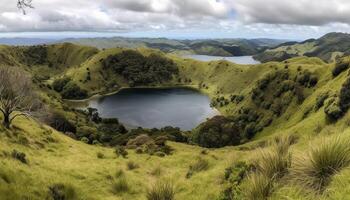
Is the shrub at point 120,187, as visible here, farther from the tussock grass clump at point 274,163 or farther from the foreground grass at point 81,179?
the tussock grass clump at point 274,163

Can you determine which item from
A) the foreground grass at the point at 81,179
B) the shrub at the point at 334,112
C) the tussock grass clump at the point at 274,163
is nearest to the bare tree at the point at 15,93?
the foreground grass at the point at 81,179

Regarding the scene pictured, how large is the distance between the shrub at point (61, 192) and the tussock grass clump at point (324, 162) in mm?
9091

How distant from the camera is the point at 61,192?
1408 centimetres

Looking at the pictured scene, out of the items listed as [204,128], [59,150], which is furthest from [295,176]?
[204,128]

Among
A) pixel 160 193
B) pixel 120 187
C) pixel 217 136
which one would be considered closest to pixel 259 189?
pixel 160 193

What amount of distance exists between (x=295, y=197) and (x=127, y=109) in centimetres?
17225

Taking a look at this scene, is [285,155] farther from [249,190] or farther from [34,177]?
[34,177]

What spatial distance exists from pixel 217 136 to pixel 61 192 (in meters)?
82.5

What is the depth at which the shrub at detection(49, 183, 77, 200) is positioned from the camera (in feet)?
45.6

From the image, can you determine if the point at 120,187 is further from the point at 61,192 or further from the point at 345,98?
the point at 345,98

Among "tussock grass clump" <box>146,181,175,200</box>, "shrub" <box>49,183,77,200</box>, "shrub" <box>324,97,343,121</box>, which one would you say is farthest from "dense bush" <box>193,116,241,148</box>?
"tussock grass clump" <box>146,181,175,200</box>

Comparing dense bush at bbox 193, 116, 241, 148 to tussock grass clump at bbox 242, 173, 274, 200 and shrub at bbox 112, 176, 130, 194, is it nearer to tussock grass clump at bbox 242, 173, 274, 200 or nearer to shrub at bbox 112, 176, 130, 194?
shrub at bbox 112, 176, 130, 194

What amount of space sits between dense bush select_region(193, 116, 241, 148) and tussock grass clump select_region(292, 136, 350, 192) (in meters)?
84.2

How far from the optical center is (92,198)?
15.8 m
